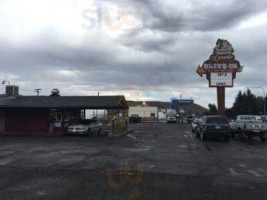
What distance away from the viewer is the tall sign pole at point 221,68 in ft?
147

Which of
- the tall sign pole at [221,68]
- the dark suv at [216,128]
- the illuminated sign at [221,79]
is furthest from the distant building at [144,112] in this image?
the dark suv at [216,128]

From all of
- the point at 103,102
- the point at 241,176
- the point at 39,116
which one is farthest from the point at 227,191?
the point at 39,116

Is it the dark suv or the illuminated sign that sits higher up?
the illuminated sign

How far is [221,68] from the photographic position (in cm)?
4509

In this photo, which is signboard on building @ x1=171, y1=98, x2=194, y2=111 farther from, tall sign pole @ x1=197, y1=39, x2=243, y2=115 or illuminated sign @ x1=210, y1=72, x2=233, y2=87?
illuminated sign @ x1=210, y1=72, x2=233, y2=87

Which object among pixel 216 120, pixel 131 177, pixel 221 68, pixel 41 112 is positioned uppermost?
pixel 221 68

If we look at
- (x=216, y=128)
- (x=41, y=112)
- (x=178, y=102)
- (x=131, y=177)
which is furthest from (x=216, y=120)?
(x=178, y=102)

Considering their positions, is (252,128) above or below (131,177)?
above

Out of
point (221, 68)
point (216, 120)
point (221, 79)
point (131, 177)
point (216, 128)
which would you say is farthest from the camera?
point (221, 68)

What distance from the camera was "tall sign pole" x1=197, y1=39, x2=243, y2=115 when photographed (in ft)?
147

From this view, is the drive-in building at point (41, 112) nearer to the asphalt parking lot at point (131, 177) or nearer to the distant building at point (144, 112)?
the asphalt parking lot at point (131, 177)

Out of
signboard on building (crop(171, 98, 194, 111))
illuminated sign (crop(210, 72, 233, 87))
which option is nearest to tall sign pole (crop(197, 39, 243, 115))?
illuminated sign (crop(210, 72, 233, 87))

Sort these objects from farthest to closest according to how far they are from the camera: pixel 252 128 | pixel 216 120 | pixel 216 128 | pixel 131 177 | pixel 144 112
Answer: pixel 144 112 → pixel 252 128 → pixel 216 120 → pixel 216 128 → pixel 131 177

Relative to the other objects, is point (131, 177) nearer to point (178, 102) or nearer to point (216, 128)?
point (216, 128)
